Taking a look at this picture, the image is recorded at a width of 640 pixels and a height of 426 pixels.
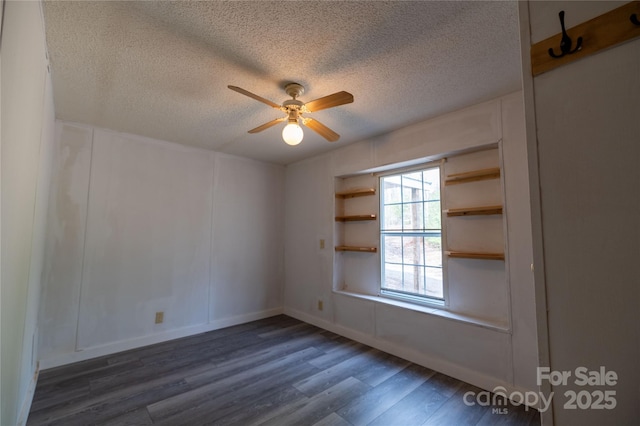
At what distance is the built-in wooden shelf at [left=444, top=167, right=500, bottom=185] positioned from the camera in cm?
254

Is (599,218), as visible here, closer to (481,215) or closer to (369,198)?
(481,215)

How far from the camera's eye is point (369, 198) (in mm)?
3715

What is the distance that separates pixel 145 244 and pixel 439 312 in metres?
3.43

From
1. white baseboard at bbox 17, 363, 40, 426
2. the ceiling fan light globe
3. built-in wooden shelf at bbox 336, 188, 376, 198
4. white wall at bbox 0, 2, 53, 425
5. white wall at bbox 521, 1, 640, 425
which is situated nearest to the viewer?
white wall at bbox 521, 1, 640, 425

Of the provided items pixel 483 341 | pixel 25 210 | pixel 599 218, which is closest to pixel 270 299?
pixel 483 341

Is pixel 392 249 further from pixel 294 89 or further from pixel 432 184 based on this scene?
pixel 294 89

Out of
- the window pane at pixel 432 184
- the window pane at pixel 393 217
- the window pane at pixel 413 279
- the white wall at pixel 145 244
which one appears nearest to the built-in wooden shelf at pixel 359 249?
the window pane at pixel 393 217

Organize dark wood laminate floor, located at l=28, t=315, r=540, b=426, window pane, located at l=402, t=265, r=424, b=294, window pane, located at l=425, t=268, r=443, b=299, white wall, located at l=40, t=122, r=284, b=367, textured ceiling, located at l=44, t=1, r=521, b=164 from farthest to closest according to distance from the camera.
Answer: window pane, located at l=402, t=265, r=424, b=294 → window pane, located at l=425, t=268, r=443, b=299 → white wall, located at l=40, t=122, r=284, b=367 → dark wood laminate floor, located at l=28, t=315, r=540, b=426 → textured ceiling, located at l=44, t=1, r=521, b=164

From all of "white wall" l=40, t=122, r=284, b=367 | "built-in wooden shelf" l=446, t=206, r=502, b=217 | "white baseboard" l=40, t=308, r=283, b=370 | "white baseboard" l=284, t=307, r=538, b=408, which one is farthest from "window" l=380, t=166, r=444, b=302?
"white baseboard" l=40, t=308, r=283, b=370

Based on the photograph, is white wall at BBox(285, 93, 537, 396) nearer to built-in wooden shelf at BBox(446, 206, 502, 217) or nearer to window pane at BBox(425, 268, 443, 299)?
built-in wooden shelf at BBox(446, 206, 502, 217)

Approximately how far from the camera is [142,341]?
322 cm

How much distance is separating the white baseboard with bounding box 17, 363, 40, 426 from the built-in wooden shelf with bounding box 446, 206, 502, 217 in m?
3.67

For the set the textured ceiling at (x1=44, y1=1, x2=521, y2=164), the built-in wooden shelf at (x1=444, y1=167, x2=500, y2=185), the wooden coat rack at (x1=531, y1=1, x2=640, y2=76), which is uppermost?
the textured ceiling at (x1=44, y1=1, x2=521, y2=164)

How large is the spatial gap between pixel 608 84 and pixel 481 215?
2.15 m
